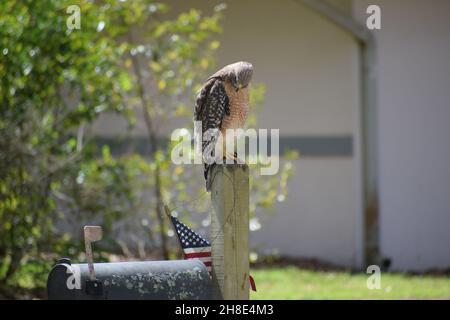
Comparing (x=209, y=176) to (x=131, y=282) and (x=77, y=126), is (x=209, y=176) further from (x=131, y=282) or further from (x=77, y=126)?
(x=77, y=126)

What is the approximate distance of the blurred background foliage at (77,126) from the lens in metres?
8.05

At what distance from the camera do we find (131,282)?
165 inches

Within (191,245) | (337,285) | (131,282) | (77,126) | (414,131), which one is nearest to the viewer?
(131,282)

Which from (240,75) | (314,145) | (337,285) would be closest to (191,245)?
(240,75)

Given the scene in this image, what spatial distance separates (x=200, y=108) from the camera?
201 inches

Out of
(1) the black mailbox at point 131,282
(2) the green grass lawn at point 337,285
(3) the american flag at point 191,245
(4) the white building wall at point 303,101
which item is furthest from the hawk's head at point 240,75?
(4) the white building wall at point 303,101

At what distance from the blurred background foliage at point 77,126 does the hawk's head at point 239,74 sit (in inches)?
102

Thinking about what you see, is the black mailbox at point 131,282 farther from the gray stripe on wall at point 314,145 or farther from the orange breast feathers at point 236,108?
the gray stripe on wall at point 314,145

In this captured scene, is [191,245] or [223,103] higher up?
[223,103]

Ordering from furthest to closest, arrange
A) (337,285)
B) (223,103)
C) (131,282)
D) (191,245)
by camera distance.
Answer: (337,285) < (223,103) < (191,245) < (131,282)

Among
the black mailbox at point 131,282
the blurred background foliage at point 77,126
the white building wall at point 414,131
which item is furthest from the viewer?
the white building wall at point 414,131

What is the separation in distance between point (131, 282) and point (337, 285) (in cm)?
556
